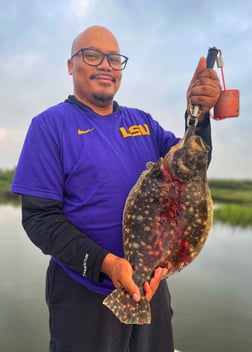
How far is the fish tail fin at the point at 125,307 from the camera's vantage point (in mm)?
1779

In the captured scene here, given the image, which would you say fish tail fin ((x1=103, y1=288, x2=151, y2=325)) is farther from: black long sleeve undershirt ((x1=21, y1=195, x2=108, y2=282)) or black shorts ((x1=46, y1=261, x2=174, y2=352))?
black shorts ((x1=46, y1=261, x2=174, y2=352))

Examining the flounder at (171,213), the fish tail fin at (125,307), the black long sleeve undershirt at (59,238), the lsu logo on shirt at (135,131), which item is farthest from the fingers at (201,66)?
the fish tail fin at (125,307)

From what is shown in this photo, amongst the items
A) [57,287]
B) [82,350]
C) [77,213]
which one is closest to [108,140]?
[77,213]

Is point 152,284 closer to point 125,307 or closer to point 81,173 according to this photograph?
point 125,307

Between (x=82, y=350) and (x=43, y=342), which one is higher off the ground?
(x=82, y=350)

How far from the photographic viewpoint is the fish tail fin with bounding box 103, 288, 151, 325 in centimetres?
178

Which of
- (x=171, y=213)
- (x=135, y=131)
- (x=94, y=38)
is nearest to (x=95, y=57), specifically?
(x=94, y=38)

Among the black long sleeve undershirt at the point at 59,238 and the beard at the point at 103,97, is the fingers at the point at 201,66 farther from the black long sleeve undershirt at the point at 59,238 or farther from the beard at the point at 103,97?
the black long sleeve undershirt at the point at 59,238

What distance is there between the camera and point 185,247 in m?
1.94

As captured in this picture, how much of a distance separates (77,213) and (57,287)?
0.53m

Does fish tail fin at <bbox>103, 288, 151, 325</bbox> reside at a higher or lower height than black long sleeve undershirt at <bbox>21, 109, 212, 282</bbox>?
lower

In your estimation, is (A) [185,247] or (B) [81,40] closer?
(A) [185,247]

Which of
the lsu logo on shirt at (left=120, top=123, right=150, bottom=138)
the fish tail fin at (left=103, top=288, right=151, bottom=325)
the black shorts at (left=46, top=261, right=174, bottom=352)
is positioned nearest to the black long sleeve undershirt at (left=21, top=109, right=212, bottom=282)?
the fish tail fin at (left=103, top=288, right=151, bottom=325)

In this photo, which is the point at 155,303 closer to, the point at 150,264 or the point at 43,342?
the point at 150,264
